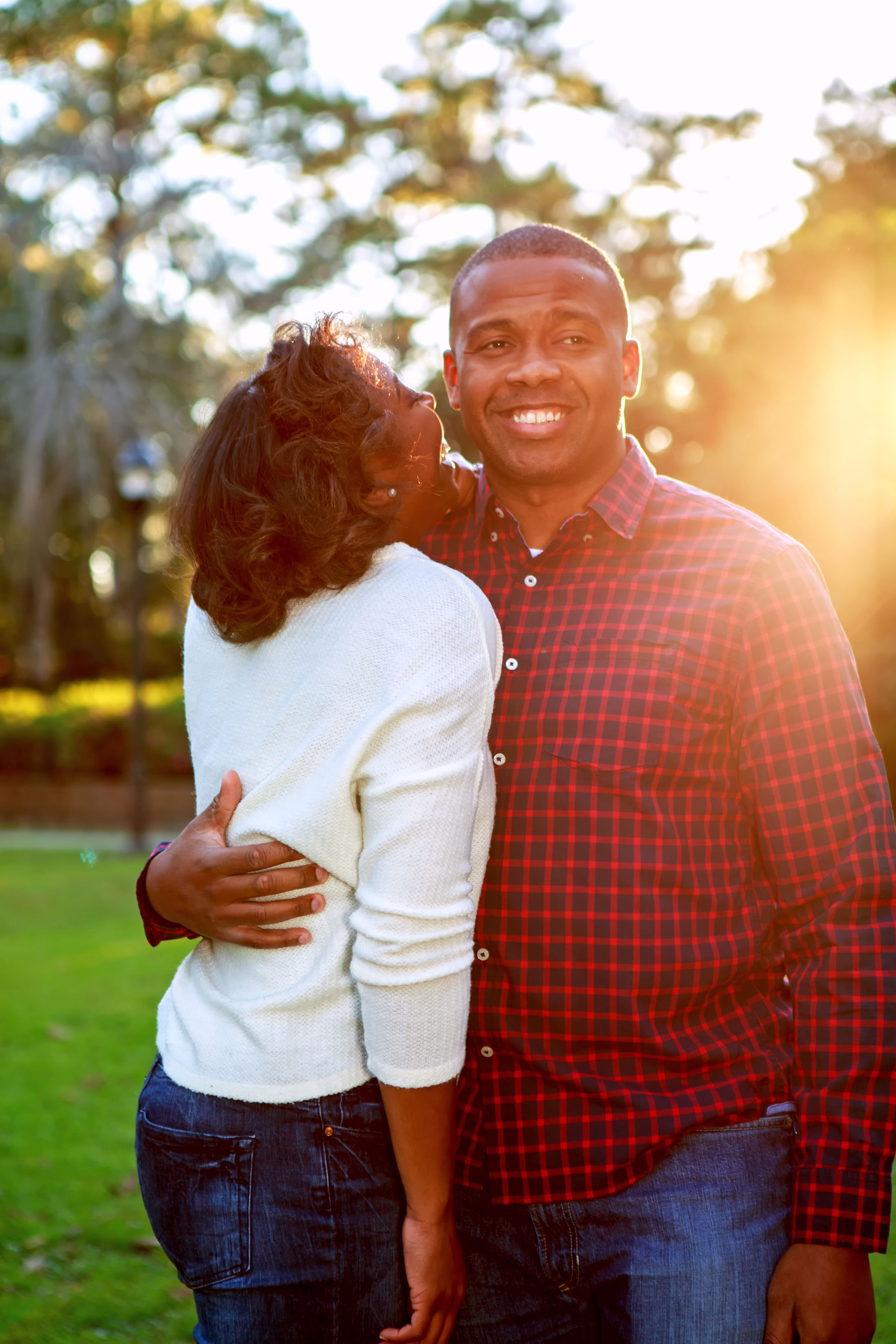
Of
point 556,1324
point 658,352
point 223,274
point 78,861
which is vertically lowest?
point 78,861

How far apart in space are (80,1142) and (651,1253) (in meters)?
3.89

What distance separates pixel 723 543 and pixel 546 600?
0.32 meters

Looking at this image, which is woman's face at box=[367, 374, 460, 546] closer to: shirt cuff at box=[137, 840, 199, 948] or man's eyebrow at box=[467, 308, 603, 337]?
man's eyebrow at box=[467, 308, 603, 337]

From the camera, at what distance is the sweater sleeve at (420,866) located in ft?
5.41

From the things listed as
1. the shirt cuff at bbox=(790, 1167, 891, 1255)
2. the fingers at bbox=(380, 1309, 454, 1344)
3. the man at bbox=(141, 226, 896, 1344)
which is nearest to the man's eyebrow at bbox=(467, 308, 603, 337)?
the man at bbox=(141, 226, 896, 1344)

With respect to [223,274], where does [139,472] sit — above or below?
below

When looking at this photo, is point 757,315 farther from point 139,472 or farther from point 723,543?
point 723,543

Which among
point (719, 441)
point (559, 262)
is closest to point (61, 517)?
point (719, 441)

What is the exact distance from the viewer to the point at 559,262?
2350 millimetres

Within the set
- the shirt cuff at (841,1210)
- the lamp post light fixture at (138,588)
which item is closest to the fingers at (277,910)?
the shirt cuff at (841,1210)

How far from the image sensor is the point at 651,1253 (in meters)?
1.90

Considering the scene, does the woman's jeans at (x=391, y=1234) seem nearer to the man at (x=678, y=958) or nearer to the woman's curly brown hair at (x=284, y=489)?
the man at (x=678, y=958)

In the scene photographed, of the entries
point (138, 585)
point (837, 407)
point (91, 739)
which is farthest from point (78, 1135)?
point (91, 739)

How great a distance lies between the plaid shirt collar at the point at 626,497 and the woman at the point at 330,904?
51 centimetres
